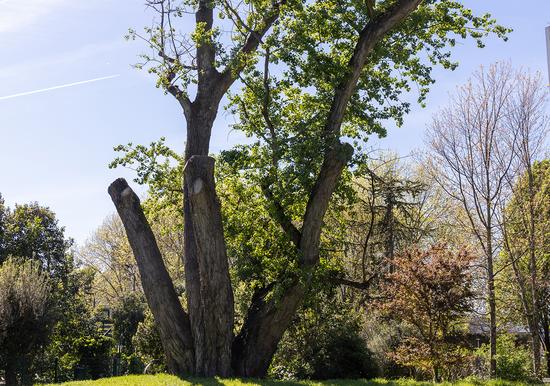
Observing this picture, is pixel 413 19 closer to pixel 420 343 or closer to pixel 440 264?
pixel 440 264

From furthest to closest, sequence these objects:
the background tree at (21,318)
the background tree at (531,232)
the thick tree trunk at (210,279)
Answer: the background tree at (531,232) < the background tree at (21,318) < the thick tree trunk at (210,279)

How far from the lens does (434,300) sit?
42.5 feet

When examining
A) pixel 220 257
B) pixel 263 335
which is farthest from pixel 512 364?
pixel 220 257

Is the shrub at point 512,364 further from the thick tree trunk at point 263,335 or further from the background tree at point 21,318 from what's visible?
the background tree at point 21,318

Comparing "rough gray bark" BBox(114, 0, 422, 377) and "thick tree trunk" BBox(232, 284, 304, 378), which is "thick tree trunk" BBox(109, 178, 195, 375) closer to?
"rough gray bark" BBox(114, 0, 422, 377)

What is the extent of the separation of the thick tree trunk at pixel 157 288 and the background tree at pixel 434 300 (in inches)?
172

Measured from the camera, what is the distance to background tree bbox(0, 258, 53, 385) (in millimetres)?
15633

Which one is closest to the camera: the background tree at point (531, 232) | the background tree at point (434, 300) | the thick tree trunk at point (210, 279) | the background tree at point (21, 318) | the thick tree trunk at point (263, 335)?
the thick tree trunk at point (210, 279)

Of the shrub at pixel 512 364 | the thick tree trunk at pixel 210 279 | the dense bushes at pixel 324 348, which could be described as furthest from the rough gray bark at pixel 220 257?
the shrub at pixel 512 364

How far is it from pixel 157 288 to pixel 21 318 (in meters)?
4.85

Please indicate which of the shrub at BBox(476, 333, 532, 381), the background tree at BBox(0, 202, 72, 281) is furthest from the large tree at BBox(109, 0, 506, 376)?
the background tree at BBox(0, 202, 72, 281)

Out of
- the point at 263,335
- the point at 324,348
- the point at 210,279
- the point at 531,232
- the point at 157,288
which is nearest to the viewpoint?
the point at 210,279

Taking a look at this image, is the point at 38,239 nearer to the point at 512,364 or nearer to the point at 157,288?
the point at 157,288

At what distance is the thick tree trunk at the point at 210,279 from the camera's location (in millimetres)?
12484
